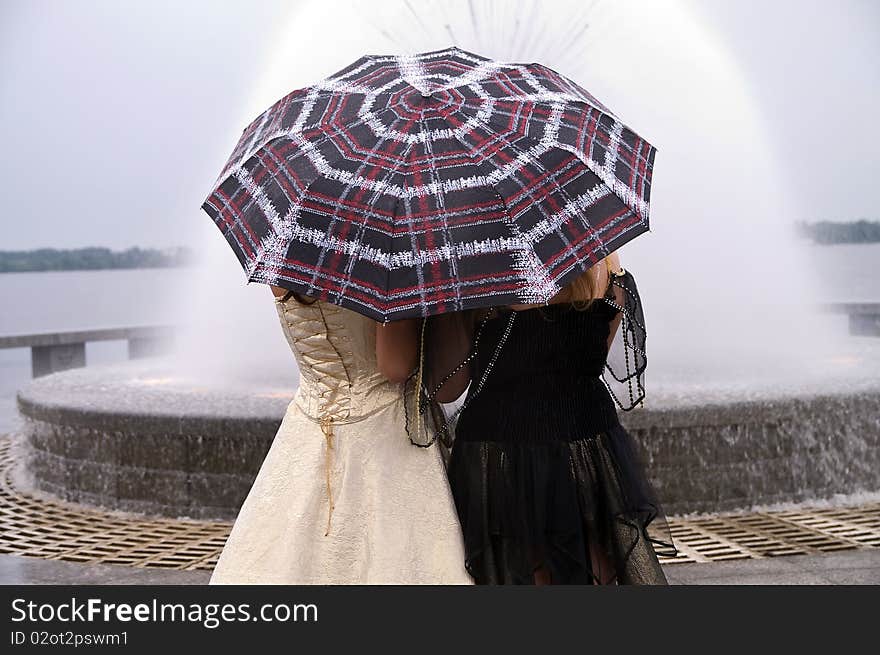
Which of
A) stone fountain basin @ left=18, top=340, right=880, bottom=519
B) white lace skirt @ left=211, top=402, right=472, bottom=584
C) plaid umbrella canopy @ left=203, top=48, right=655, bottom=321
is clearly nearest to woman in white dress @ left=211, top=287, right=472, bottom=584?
white lace skirt @ left=211, top=402, right=472, bottom=584

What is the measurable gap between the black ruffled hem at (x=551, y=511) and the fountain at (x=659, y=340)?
1966mm

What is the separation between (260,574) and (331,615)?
0.15 metres

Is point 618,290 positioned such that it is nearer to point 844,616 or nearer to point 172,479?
point 844,616

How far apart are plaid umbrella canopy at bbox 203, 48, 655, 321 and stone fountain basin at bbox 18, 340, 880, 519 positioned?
214cm

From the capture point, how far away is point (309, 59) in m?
7.19

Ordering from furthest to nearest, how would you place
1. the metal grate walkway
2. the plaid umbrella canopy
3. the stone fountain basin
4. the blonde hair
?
1. the stone fountain basin
2. the metal grate walkway
3. the blonde hair
4. the plaid umbrella canopy

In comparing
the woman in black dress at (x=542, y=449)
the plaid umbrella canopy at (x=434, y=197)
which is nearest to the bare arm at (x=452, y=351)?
the woman in black dress at (x=542, y=449)

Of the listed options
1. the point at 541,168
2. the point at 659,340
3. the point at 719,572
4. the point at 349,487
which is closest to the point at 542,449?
the point at 349,487

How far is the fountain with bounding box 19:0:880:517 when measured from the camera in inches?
155

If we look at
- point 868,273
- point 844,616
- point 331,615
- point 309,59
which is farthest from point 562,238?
point 868,273

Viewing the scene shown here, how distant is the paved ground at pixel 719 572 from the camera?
3104 mm

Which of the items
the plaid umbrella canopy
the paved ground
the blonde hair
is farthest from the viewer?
the paved ground

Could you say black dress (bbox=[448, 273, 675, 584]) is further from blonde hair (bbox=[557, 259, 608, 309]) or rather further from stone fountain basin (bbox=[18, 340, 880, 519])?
stone fountain basin (bbox=[18, 340, 880, 519])

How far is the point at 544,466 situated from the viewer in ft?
6.18
